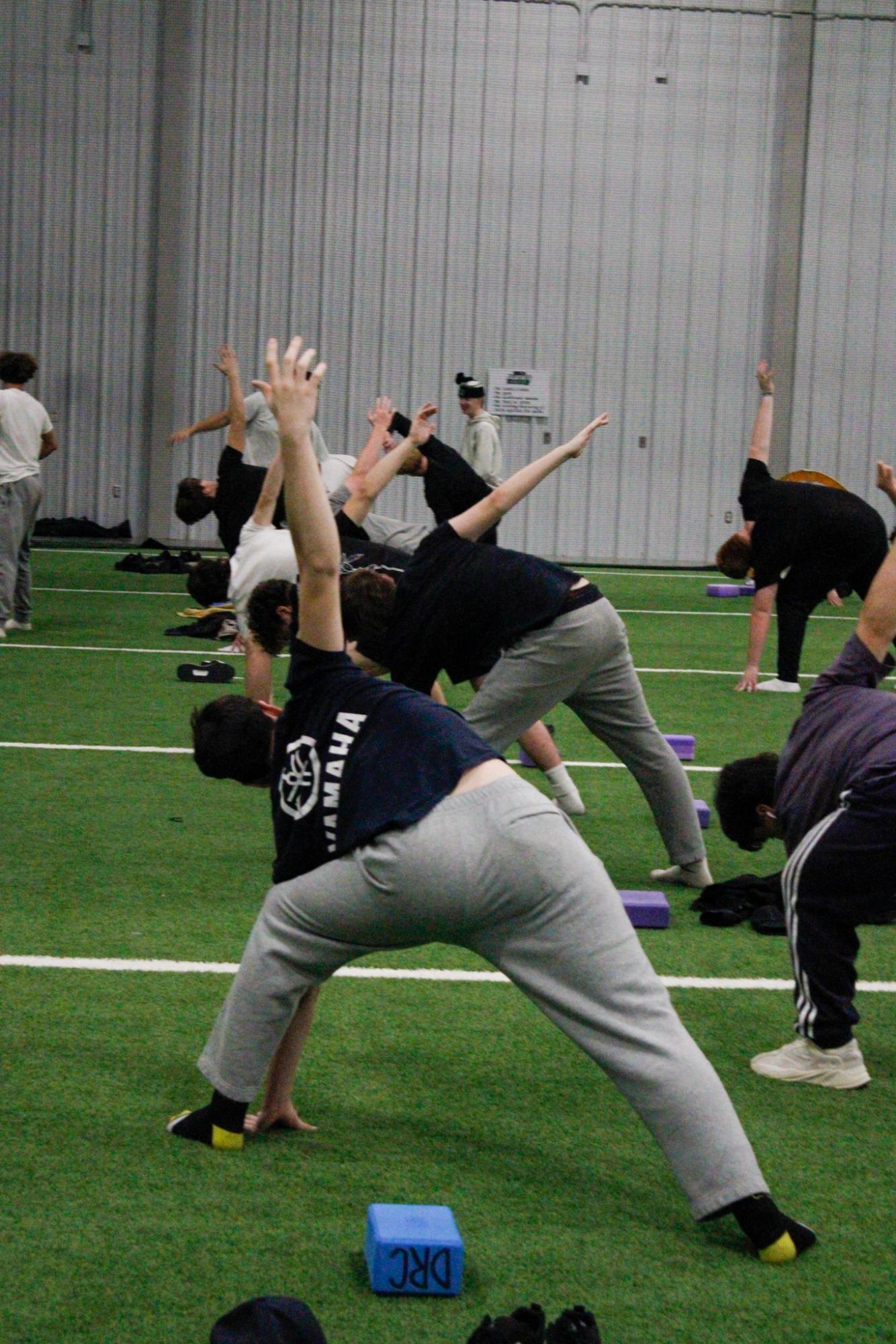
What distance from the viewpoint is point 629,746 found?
18.9 feet

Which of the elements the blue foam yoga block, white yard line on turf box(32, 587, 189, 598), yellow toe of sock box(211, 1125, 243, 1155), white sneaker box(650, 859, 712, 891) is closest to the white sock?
white sneaker box(650, 859, 712, 891)

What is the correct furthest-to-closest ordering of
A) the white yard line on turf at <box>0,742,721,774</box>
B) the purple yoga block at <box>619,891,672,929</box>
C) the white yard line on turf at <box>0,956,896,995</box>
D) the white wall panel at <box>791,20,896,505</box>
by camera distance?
the white wall panel at <box>791,20,896,505</box>, the white yard line on turf at <box>0,742,721,774</box>, the purple yoga block at <box>619,891,672,929</box>, the white yard line on turf at <box>0,956,896,995</box>

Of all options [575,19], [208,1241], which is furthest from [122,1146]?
[575,19]

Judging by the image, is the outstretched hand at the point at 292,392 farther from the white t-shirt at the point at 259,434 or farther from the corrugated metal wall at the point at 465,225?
the corrugated metal wall at the point at 465,225

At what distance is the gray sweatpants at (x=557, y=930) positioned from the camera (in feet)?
10.0

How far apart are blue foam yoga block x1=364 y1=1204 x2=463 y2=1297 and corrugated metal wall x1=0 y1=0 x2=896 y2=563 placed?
15.2 m

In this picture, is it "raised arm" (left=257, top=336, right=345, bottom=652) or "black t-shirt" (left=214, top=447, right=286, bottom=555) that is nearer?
"raised arm" (left=257, top=336, right=345, bottom=652)

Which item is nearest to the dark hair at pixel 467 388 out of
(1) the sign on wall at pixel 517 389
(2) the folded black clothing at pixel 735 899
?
(1) the sign on wall at pixel 517 389

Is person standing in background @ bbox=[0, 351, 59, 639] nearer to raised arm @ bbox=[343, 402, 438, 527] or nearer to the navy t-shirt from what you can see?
raised arm @ bbox=[343, 402, 438, 527]

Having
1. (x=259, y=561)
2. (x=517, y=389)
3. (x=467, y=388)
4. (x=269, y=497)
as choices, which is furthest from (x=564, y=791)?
(x=517, y=389)

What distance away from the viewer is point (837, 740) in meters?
3.98

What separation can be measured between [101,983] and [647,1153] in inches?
69.0

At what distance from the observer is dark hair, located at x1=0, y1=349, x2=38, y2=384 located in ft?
37.4

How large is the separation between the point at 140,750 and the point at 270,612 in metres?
2.49
